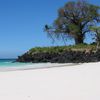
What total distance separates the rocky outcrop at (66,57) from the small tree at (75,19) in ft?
14.5

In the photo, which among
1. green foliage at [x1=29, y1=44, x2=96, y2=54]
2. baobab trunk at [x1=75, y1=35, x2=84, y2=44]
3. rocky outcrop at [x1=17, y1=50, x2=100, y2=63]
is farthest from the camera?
baobab trunk at [x1=75, y1=35, x2=84, y2=44]

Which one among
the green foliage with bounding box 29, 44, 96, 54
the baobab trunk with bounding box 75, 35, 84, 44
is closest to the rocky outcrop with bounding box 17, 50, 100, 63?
the green foliage with bounding box 29, 44, 96, 54

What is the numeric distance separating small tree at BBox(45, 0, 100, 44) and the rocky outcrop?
14.5 ft

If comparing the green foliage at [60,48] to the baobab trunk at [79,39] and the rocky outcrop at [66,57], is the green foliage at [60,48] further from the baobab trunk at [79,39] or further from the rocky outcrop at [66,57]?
the baobab trunk at [79,39]

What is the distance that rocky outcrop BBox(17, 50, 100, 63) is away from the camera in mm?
35062

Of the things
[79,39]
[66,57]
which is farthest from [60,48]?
[79,39]

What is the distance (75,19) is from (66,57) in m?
8.16

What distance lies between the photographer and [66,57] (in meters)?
36.9

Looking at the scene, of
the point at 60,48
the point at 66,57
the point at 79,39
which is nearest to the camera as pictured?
the point at 66,57

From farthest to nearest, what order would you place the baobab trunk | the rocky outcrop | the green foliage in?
the baobab trunk
the green foliage
the rocky outcrop

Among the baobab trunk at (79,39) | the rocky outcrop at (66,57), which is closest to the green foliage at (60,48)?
the rocky outcrop at (66,57)

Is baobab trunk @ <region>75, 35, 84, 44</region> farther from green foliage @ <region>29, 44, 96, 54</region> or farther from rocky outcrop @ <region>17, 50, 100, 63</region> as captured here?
rocky outcrop @ <region>17, 50, 100, 63</region>

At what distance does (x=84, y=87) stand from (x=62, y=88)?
56cm

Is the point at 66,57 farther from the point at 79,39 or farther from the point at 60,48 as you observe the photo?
the point at 79,39
